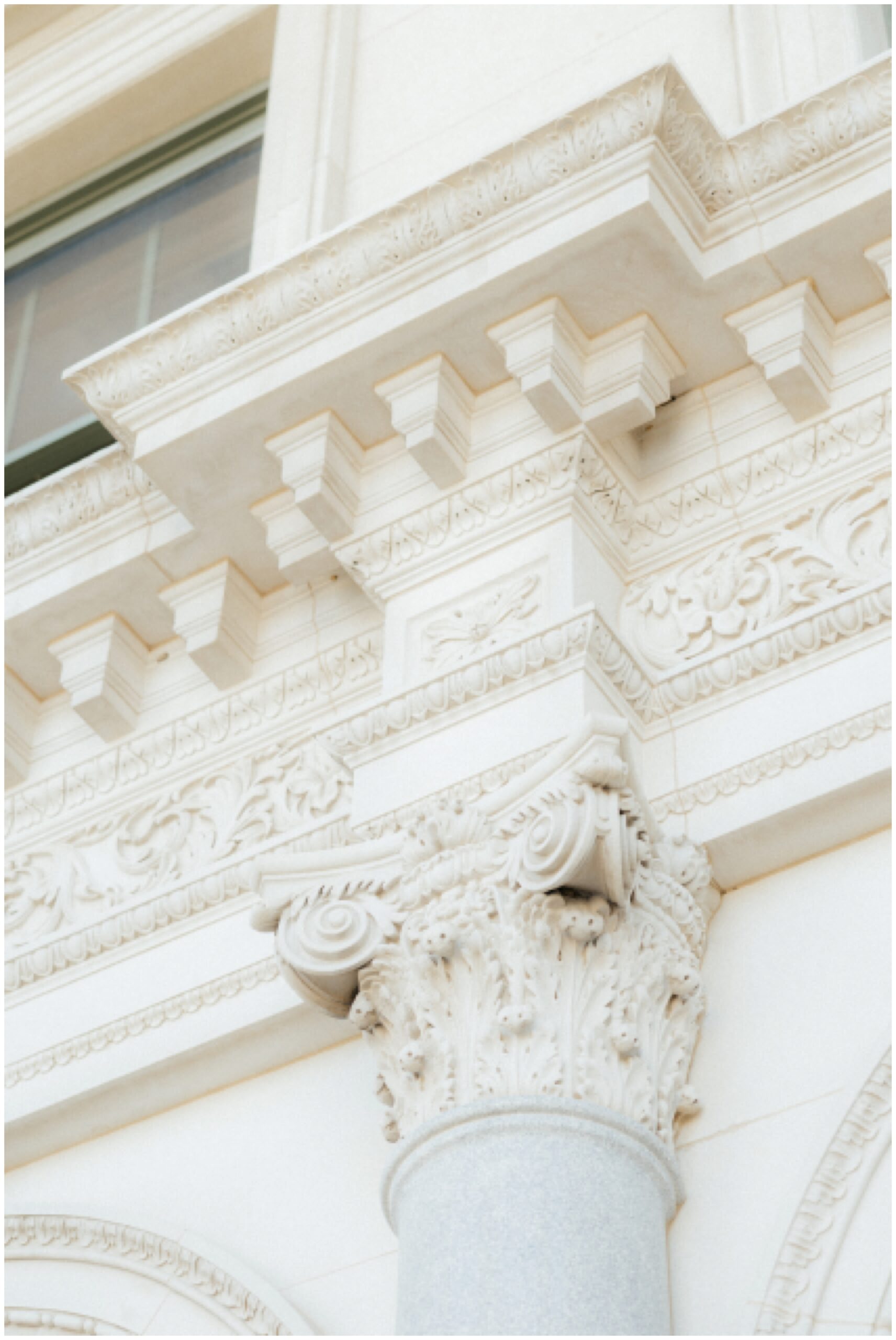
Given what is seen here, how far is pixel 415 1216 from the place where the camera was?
3760 mm

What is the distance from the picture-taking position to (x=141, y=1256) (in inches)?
183

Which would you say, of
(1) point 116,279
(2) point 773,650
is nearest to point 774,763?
(2) point 773,650

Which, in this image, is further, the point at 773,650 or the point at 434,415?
the point at 434,415

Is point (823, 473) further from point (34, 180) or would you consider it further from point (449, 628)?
point (34, 180)

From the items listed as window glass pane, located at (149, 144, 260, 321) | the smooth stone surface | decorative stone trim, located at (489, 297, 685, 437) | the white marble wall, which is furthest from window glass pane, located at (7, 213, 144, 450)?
the smooth stone surface

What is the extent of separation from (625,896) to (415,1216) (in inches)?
30.4

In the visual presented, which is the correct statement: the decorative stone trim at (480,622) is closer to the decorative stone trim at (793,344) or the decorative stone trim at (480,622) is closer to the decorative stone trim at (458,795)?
the decorative stone trim at (458,795)

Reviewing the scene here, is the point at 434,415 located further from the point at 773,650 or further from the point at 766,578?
the point at 773,650

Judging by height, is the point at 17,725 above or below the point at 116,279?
below

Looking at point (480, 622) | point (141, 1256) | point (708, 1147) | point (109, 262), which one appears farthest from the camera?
point (109, 262)

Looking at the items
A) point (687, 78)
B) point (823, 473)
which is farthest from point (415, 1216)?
point (687, 78)

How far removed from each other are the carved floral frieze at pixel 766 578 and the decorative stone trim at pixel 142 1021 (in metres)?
1.25

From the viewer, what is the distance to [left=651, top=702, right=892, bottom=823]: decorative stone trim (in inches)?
167

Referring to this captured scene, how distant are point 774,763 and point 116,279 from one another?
432cm
